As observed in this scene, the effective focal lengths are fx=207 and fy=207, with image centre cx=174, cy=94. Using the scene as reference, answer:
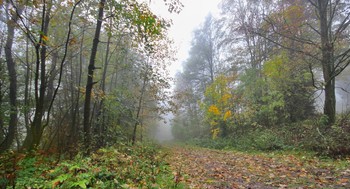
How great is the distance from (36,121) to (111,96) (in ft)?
12.4

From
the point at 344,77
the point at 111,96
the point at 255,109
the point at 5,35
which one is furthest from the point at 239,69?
the point at 344,77

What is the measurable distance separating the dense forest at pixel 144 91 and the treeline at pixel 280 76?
79 millimetres

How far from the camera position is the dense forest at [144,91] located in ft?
15.3

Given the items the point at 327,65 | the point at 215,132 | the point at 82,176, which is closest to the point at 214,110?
the point at 215,132

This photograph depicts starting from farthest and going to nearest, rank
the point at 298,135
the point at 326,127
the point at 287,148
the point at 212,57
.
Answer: the point at 212,57 → the point at 298,135 → the point at 287,148 → the point at 326,127

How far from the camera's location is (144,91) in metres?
15.4

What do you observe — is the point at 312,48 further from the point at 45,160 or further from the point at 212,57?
the point at 45,160

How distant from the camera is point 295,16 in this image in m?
12.1

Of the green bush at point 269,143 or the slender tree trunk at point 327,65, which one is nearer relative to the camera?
the slender tree trunk at point 327,65

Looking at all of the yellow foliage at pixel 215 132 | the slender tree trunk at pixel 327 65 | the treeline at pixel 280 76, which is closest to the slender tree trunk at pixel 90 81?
the treeline at pixel 280 76

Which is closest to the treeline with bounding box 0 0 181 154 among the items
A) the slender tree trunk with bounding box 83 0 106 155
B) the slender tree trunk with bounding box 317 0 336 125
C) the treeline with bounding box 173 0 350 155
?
the slender tree trunk with bounding box 83 0 106 155

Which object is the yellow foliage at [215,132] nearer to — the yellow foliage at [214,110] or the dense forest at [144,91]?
the dense forest at [144,91]

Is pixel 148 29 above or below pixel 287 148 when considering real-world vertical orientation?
above

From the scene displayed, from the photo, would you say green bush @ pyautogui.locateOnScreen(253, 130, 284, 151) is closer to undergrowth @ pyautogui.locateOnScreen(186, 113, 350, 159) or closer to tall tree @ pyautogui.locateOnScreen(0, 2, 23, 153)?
undergrowth @ pyautogui.locateOnScreen(186, 113, 350, 159)
